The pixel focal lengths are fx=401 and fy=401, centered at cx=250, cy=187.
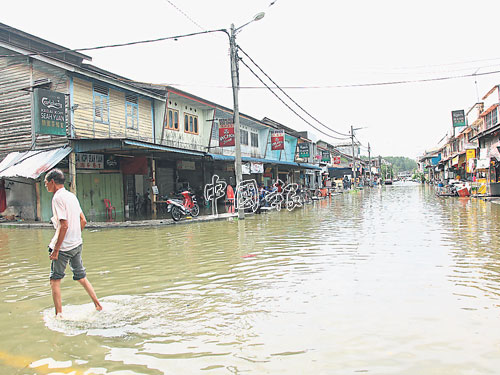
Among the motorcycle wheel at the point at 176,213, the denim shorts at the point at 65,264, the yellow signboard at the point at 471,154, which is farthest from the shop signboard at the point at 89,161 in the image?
the yellow signboard at the point at 471,154

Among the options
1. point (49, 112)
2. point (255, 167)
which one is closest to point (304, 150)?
point (255, 167)

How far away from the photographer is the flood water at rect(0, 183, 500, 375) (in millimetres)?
3369

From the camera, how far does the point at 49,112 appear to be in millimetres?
14523

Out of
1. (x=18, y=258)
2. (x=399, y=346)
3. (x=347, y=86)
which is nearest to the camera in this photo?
(x=399, y=346)

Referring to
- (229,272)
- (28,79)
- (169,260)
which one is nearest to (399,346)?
(229,272)

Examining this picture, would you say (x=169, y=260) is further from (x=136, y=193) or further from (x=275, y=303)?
(x=136, y=193)

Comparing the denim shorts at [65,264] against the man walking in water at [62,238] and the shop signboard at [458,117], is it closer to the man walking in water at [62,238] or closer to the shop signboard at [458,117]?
the man walking in water at [62,238]

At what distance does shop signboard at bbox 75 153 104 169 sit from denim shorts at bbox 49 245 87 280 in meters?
13.3

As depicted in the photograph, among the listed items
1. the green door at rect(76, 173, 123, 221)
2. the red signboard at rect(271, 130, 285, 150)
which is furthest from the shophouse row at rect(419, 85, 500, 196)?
the green door at rect(76, 173, 123, 221)

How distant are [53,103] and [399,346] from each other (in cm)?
1480

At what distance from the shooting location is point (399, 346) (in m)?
3.58

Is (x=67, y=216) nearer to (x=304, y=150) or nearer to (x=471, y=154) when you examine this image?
(x=471, y=154)

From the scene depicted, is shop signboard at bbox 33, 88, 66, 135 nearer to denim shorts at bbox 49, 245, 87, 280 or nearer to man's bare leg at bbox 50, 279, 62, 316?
denim shorts at bbox 49, 245, 87, 280

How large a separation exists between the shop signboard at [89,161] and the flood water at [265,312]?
330 inches
